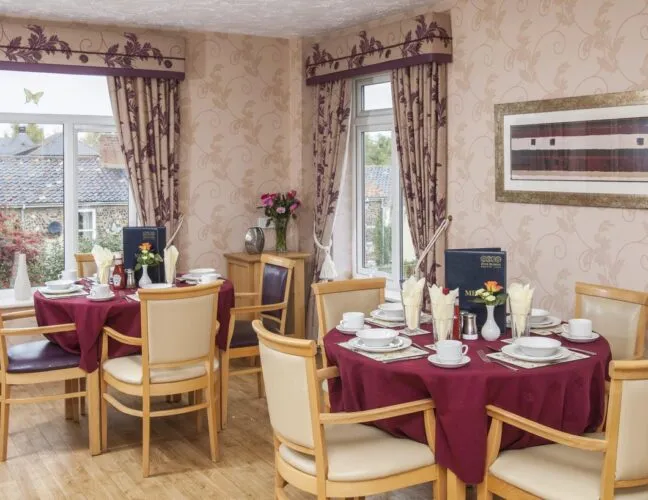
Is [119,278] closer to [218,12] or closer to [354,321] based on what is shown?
[354,321]

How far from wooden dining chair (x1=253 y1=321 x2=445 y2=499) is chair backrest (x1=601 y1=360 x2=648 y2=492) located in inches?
27.9

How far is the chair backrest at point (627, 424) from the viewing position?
2.53 metres

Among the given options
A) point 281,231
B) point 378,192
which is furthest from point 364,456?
point 281,231

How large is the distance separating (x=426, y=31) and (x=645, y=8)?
154 centimetres

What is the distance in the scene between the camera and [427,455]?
3.08 metres

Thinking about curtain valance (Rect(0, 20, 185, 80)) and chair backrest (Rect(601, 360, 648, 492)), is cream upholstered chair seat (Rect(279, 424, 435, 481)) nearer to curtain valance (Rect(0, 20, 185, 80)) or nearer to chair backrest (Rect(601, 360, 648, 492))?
chair backrest (Rect(601, 360, 648, 492))

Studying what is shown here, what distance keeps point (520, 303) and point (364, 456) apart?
1.02 meters

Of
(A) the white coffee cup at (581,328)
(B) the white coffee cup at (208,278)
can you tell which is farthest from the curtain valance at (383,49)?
(A) the white coffee cup at (581,328)

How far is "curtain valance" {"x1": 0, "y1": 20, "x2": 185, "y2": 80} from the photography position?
5625 mm

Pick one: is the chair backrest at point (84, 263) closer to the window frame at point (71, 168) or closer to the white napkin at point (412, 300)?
the window frame at point (71, 168)

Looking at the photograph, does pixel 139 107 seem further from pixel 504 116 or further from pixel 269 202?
pixel 504 116

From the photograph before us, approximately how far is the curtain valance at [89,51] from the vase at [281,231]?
138 cm

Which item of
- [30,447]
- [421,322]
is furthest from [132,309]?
[421,322]

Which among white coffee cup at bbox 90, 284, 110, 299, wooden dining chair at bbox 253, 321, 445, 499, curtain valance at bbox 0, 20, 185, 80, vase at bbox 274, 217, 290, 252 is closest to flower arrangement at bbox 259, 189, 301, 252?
vase at bbox 274, 217, 290, 252
